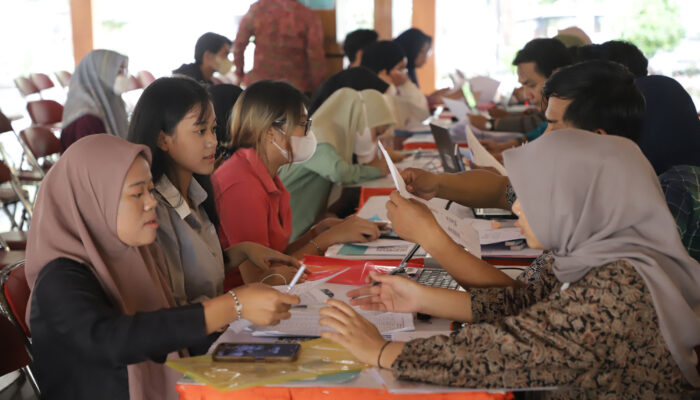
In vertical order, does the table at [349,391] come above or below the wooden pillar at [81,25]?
below

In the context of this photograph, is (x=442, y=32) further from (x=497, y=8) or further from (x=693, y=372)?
(x=693, y=372)

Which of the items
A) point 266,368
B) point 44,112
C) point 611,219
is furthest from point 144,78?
point 611,219

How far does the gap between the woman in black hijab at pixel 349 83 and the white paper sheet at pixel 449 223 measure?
274 centimetres

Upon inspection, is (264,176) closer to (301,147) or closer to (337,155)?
(301,147)

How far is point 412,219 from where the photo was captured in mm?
1550

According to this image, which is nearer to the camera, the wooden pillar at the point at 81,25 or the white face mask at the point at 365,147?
the white face mask at the point at 365,147

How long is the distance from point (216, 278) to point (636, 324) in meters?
1.11

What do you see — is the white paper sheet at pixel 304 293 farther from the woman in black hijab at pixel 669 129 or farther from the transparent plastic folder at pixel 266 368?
the woman in black hijab at pixel 669 129

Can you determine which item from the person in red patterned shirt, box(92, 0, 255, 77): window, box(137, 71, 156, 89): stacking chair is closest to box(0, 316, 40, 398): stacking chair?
the person in red patterned shirt

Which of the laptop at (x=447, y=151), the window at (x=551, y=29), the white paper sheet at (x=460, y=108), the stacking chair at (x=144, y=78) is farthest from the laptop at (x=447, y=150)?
the stacking chair at (x=144, y=78)

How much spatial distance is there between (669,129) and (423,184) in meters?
0.75

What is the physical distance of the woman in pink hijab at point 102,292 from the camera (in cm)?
125

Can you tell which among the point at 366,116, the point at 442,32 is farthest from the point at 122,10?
the point at 366,116

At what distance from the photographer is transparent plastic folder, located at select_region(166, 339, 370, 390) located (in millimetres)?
1185
